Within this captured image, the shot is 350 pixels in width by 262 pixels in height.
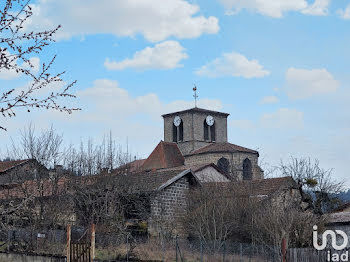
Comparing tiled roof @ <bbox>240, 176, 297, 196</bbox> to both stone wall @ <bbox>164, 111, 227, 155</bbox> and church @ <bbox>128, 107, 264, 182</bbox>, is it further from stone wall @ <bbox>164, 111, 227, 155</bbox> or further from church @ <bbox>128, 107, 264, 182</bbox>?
stone wall @ <bbox>164, 111, 227, 155</bbox>

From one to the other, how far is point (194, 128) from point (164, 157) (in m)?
8.72

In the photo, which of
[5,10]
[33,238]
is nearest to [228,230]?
[33,238]

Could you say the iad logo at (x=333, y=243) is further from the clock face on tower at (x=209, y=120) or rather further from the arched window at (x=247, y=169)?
the clock face on tower at (x=209, y=120)

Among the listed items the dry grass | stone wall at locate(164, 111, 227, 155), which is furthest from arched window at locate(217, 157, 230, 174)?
the dry grass

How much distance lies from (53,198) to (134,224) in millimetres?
4375

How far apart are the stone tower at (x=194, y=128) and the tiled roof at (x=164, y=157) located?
292cm

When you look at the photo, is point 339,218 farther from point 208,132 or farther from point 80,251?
point 208,132

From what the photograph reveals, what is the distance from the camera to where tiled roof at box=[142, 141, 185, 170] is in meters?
55.0

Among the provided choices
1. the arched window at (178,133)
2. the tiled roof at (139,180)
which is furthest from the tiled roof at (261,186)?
the arched window at (178,133)

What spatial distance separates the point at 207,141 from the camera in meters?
64.4

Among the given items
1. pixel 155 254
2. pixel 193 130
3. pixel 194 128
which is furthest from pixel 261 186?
pixel 194 128

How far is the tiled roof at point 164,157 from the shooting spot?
180ft

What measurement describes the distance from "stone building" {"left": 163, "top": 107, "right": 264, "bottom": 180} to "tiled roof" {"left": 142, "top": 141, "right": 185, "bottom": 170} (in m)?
1.38

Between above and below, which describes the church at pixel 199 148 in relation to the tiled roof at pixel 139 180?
above
